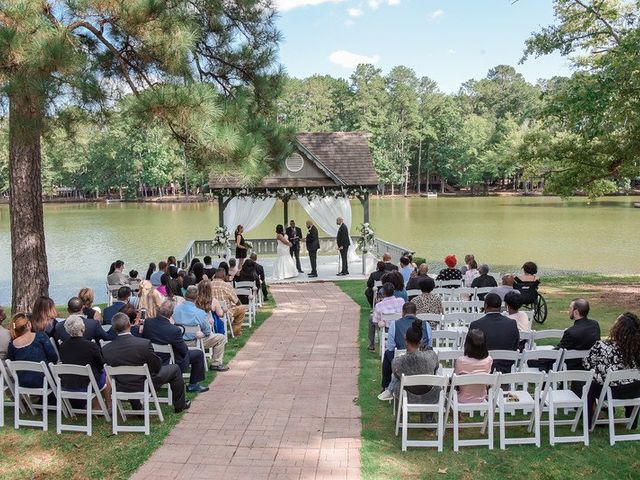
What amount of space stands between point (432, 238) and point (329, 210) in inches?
548

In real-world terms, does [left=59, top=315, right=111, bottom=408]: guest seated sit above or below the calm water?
above

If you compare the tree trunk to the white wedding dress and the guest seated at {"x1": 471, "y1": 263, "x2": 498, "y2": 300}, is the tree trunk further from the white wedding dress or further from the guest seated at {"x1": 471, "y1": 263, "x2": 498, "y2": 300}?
the guest seated at {"x1": 471, "y1": 263, "x2": 498, "y2": 300}

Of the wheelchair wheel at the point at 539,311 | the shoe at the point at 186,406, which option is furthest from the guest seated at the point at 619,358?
the wheelchair wheel at the point at 539,311

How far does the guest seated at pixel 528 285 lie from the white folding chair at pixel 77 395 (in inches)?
283

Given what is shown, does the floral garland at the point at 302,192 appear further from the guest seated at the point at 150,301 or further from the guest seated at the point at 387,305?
the guest seated at the point at 387,305

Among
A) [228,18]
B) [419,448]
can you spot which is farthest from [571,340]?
[228,18]

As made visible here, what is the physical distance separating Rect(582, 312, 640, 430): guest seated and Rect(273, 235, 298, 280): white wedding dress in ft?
39.9

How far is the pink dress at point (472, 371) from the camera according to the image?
561 centimetres

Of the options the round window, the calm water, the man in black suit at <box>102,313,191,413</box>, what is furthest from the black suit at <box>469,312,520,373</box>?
the calm water

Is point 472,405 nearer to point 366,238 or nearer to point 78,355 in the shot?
point 78,355

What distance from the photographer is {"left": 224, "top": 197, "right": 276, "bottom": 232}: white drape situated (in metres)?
19.3

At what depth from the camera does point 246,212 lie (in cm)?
1948

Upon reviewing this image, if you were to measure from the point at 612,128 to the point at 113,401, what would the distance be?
10768mm

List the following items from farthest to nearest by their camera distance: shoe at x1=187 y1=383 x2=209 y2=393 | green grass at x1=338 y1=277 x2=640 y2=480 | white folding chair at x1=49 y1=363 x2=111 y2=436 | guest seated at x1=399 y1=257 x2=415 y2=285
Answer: guest seated at x1=399 y1=257 x2=415 y2=285 → shoe at x1=187 y1=383 x2=209 y2=393 → white folding chair at x1=49 y1=363 x2=111 y2=436 → green grass at x1=338 y1=277 x2=640 y2=480
